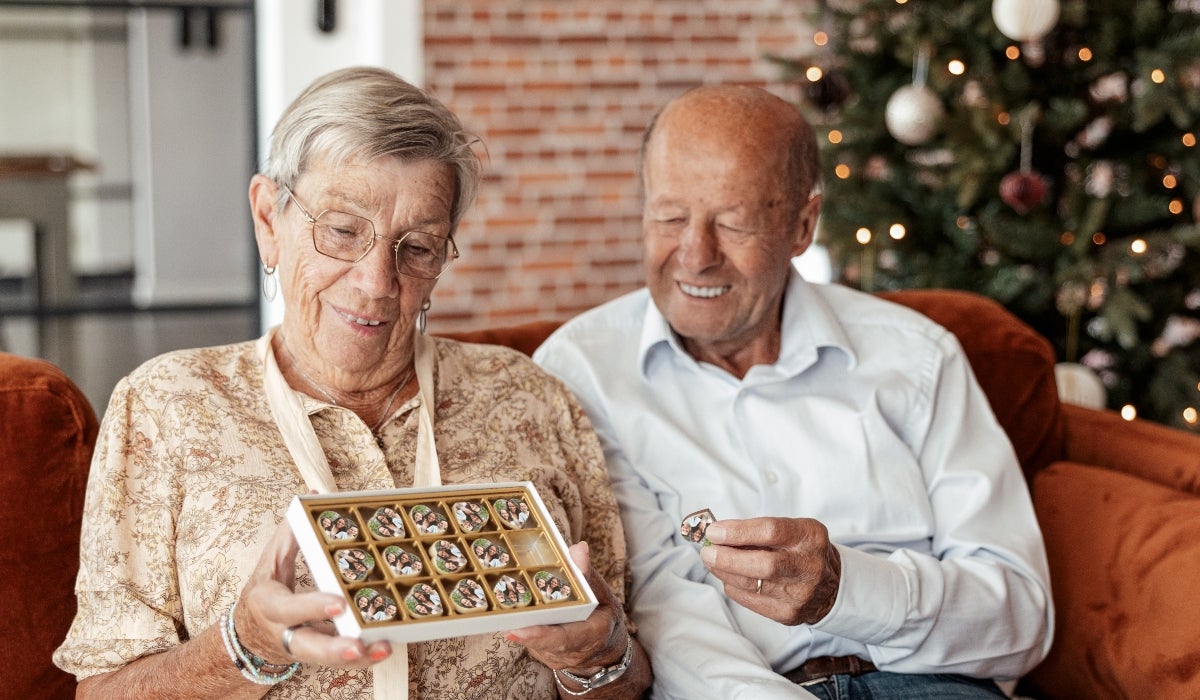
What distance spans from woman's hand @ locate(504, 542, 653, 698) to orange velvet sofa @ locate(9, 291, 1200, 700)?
690 millimetres

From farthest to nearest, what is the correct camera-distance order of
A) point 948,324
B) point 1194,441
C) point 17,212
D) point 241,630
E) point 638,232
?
point 638,232
point 17,212
point 948,324
point 1194,441
point 241,630

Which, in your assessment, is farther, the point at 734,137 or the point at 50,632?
the point at 734,137

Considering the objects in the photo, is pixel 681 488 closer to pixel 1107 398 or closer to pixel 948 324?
pixel 948 324

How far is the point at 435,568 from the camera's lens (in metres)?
→ 1.25

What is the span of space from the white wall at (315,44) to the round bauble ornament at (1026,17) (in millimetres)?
1924

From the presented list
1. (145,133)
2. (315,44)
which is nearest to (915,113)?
(315,44)

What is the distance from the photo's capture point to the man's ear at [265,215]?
1579 millimetres

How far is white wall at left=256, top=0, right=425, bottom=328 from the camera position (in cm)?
372

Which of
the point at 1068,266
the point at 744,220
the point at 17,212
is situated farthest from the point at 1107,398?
the point at 17,212

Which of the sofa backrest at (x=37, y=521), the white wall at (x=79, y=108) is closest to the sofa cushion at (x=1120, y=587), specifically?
the sofa backrest at (x=37, y=521)

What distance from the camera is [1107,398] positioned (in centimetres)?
333

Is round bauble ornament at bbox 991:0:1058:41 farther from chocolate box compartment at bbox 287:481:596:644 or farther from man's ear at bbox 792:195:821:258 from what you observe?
chocolate box compartment at bbox 287:481:596:644

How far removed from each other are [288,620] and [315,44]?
9.65 ft

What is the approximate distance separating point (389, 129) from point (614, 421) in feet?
2.05
